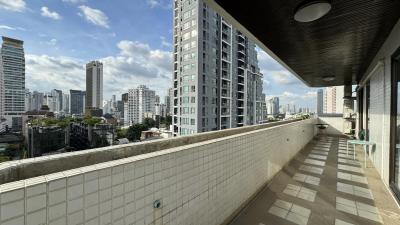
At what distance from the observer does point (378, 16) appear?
3176mm

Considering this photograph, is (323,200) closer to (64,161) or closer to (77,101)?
(64,161)

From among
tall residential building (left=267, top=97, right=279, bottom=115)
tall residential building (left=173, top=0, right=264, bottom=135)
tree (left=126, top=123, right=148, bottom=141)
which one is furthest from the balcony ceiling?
tall residential building (left=267, top=97, right=279, bottom=115)

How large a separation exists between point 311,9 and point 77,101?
98.2 metres

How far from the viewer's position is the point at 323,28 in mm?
3627

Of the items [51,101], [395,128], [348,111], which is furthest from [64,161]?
[51,101]

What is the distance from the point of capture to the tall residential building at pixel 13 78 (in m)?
35.2

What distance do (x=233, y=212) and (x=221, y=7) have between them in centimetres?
291

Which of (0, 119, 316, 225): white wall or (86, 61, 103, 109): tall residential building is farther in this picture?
(86, 61, 103, 109): tall residential building

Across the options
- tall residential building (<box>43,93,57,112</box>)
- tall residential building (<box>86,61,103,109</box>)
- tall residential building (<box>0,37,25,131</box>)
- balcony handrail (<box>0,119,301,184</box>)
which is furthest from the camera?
tall residential building (<box>86,61,103,109</box>)

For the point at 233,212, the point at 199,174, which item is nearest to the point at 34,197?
the point at 199,174

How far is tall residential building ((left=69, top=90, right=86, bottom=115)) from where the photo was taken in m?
84.0

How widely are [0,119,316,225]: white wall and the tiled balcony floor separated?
0.38 metres

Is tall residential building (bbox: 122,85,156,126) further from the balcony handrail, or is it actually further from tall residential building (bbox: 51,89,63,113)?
the balcony handrail

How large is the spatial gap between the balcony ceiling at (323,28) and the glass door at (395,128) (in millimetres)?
698
